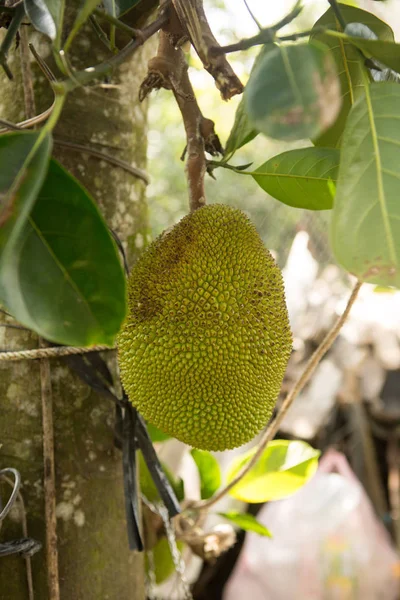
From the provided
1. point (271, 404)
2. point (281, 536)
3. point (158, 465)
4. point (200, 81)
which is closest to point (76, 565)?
point (158, 465)

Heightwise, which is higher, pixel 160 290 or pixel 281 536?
pixel 160 290

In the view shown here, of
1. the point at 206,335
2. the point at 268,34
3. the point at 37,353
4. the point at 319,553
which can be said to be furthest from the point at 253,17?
the point at 319,553

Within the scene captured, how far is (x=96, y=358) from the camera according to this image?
0.69 m

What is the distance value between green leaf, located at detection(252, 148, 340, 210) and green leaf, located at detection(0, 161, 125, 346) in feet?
0.90

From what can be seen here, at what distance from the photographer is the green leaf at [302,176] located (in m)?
0.60

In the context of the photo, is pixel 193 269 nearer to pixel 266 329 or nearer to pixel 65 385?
pixel 266 329

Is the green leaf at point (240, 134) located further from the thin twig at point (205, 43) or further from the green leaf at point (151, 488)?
the green leaf at point (151, 488)

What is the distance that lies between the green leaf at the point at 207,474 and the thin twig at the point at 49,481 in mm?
339

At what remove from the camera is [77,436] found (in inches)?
27.0

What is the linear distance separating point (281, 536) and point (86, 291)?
192 centimetres

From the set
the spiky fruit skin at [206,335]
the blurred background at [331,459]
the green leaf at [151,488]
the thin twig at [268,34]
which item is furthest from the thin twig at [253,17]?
the blurred background at [331,459]

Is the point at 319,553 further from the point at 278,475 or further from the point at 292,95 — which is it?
the point at 292,95

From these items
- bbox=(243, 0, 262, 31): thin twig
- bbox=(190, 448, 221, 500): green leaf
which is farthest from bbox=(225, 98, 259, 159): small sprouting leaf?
bbox=(190, 448, 221, 500): green leaf

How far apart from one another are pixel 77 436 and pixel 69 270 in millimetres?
326
